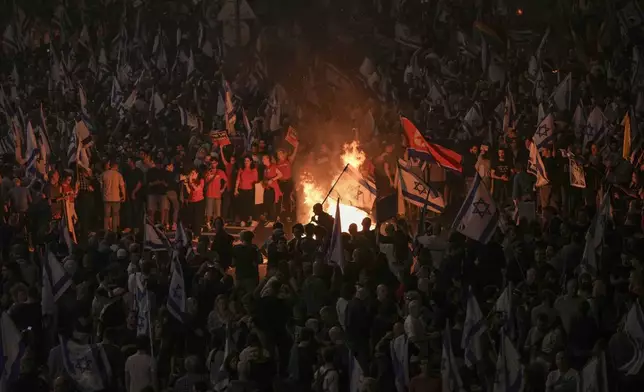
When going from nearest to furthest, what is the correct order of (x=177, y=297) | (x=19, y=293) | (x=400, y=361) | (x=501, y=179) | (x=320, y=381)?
(x=320, y=381) → (x=400, y=361) → (x=177, y=297) → (x=19, y=293) → (x=501, y=179)

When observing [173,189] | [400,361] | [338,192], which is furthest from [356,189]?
[400,361]

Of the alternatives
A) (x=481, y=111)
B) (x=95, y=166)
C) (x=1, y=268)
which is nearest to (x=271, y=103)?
(x=481, y=111)

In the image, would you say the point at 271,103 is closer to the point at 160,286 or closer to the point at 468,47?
the point at 468,47

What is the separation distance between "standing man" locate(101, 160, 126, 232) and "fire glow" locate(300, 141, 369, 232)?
13.0 ft

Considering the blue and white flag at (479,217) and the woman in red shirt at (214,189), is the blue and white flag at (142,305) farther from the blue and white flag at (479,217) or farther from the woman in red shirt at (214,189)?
the woman in red shirt at (214,189)

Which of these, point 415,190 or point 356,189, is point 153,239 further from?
point 356,189

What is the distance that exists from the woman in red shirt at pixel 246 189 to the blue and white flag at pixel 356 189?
10.00 feet

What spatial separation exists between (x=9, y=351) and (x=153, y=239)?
5525 mm

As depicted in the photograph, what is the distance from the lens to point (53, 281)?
16484 mm

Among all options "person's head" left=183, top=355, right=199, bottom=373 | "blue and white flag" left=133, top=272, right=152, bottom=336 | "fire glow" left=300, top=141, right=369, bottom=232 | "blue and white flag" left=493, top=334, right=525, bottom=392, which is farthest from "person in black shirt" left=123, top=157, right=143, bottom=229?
"blue and white flag" left=493, top=334, right=525, bottom=392

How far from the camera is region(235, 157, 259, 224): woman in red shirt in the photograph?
26.3m

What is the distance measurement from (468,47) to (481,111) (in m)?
8.79

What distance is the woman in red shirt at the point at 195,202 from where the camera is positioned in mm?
25672

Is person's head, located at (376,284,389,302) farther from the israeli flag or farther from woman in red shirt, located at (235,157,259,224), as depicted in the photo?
woman in red shirt, located at (235,157,259,224)
